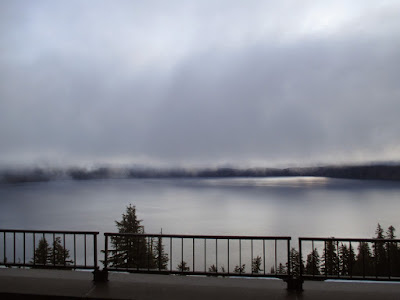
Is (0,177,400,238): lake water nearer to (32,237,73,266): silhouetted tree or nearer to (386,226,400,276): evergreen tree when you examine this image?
(386,226,400,276): evergreen tree

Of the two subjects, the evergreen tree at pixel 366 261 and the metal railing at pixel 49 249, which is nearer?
the metal railing at pixel 49 249

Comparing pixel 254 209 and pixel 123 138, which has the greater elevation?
pixel 123 138

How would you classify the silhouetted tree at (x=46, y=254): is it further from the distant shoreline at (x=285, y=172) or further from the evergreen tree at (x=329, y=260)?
the distant shoreline at (x=285, y=172)

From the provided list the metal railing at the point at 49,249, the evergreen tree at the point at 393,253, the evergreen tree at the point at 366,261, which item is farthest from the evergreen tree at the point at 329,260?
the metal railing at the point at 49,249

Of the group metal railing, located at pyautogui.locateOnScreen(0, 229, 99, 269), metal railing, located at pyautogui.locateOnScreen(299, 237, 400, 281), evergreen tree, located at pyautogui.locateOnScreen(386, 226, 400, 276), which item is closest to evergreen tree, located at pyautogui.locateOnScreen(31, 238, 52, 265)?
metal railing, located at pyautogui.locateOnScreen(0, 229, 99, 269)

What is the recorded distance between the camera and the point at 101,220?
74.2 meters

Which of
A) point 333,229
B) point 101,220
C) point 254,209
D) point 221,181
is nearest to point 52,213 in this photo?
point 101,220

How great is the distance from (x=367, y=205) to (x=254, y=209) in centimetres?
3586

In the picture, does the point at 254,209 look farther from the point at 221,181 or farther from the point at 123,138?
the point at 221,181

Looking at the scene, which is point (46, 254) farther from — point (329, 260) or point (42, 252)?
point (329, 260)

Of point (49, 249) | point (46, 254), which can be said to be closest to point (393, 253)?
point (46, 254)

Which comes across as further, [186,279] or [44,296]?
[186,279]

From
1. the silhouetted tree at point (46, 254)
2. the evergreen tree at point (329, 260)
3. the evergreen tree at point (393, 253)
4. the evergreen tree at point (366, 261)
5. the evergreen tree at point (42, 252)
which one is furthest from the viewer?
the evergreen tree at point (366, 261)

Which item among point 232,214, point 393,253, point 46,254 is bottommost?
point 232,214
